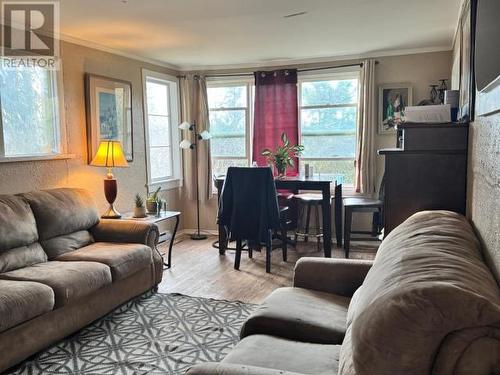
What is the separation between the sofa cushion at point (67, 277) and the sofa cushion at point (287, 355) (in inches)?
55.7

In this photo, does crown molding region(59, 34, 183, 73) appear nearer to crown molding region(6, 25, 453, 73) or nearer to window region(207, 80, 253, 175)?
crown molding region(6, 25, 453, 73)

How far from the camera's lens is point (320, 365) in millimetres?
1590

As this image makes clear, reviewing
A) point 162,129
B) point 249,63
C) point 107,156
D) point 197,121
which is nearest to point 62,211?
point 107,156

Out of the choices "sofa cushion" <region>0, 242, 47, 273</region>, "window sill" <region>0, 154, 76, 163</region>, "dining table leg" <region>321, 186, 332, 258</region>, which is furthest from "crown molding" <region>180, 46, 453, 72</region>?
"sofa cushion" <region>0, 242, 47, 273</region>

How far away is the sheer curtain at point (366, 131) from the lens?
196 inches

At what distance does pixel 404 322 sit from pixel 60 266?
258 cm

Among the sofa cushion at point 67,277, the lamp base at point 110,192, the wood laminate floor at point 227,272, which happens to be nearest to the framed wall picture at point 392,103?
the wood laminate floor at point 227,272

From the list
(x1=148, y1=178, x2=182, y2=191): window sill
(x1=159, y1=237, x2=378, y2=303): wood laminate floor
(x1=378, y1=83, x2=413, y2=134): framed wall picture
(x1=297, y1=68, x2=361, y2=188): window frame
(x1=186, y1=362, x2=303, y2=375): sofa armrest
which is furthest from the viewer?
(x1=148, y1=178, x2=182, y2=191): window sill

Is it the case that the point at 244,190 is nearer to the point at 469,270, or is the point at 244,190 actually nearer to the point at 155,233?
the point at 155,233

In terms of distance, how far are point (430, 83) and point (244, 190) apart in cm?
252

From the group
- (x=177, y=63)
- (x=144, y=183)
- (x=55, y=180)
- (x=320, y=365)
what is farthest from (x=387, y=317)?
(x=177, y=63)

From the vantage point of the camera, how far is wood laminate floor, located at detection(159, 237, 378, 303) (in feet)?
12.4

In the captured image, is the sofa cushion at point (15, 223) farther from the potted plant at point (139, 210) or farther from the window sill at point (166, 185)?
the window sill at point (166, 185)

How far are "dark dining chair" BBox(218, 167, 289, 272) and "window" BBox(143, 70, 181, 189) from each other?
1418 mm
